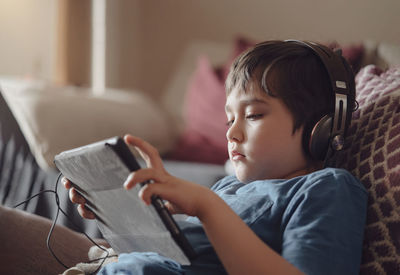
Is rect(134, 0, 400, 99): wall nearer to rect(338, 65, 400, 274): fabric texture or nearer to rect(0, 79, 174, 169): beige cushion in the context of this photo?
rect(0, 79, 174, 169): beige cushion

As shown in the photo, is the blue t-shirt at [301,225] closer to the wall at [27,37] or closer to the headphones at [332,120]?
the headphones at [332,120]

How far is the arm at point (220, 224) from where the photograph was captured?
527 mm

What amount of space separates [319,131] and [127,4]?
89.6 inches

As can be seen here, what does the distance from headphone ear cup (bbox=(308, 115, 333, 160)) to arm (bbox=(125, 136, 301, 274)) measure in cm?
20

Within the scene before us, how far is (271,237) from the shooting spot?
0.63 meters

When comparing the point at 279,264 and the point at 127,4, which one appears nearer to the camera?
the point at 279,264

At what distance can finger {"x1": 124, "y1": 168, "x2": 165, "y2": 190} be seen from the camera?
51cm

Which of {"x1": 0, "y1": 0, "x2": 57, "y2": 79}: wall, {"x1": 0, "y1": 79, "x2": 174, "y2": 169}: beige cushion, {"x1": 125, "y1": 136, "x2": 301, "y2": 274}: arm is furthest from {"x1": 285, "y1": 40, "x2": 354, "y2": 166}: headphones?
{"x1": 0, "y1": 0, "x2": 57, "y2": 79}: wall

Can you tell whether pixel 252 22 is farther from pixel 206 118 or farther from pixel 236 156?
pixel 236 156

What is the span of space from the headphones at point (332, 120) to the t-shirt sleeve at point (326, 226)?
79 mm

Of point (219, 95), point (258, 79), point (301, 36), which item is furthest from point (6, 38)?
point (258, 79)

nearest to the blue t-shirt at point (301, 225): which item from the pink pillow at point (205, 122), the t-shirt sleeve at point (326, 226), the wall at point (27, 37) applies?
the t-shirt sleeve at point (326, 226)

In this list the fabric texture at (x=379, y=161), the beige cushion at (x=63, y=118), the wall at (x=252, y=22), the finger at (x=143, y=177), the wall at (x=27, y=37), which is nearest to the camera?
the finger at (x=143, y=177)

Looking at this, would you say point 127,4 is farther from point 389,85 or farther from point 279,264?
point 279,264
